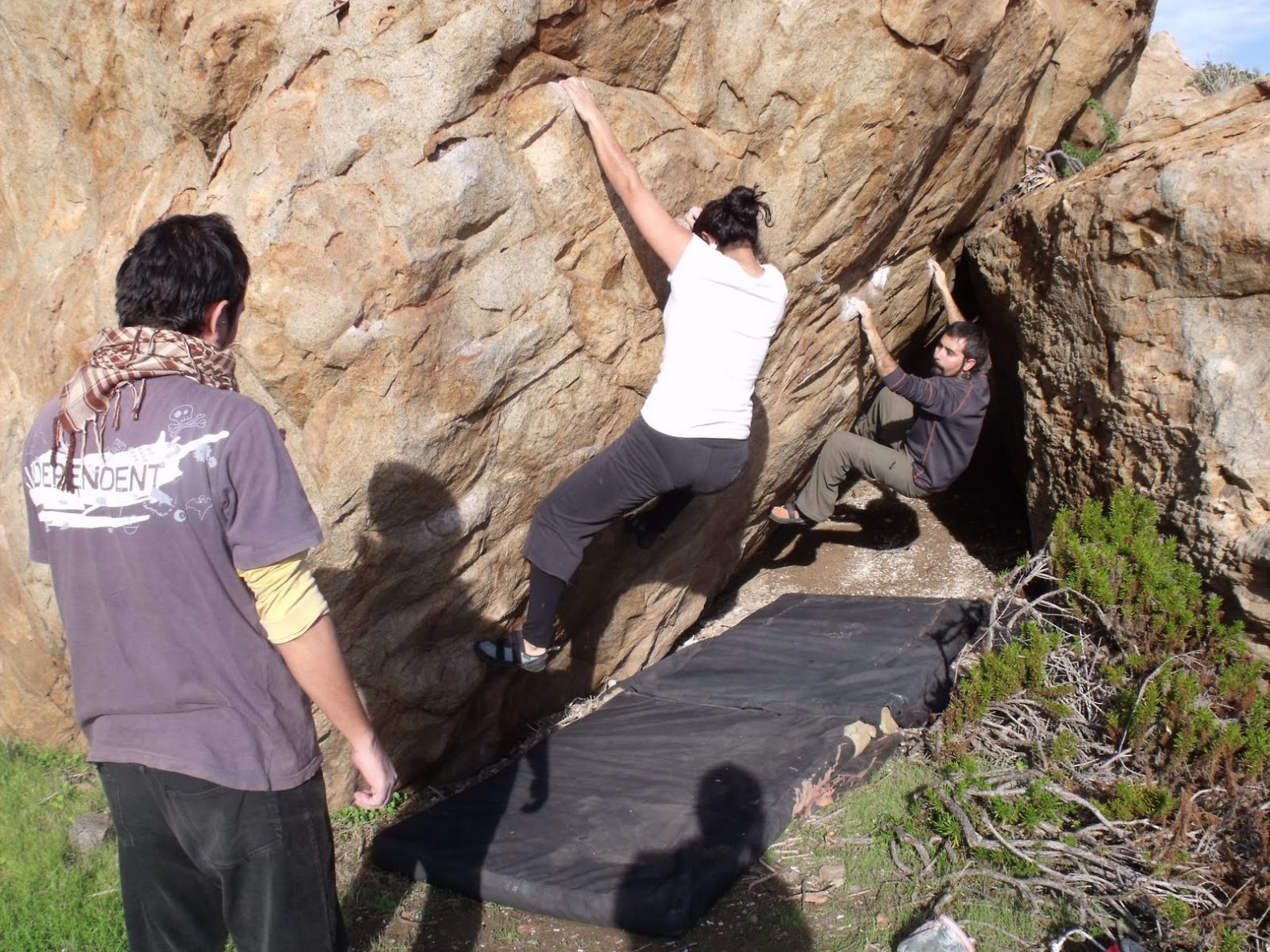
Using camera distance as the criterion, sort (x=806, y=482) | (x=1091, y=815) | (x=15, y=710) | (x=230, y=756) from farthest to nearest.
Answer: (x=806, y=482)
(x=15, y=710)
(x=1091, y=815)
(x=230, y=756)

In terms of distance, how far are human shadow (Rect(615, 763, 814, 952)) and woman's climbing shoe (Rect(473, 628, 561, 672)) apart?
82 centimetres

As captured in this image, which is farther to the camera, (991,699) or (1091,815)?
(991,699)

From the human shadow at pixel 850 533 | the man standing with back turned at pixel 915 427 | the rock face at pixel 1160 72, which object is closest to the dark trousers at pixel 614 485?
the man standing with back turned at pixel 915 427

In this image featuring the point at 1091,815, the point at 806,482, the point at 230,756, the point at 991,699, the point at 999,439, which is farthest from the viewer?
the point at 999,439

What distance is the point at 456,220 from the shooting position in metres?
3.80

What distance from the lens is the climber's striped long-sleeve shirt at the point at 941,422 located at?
5379 mm

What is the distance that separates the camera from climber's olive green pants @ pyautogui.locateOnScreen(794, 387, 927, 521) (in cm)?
577

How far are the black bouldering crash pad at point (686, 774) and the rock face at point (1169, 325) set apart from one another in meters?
1.17

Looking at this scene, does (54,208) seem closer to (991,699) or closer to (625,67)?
(625,67)

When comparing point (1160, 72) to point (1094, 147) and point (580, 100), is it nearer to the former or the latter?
point (1094, 147)

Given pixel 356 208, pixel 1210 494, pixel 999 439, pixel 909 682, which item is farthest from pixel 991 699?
pixel 999 439

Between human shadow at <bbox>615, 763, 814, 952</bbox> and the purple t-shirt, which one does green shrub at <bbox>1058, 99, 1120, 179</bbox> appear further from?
the purple t-shirt

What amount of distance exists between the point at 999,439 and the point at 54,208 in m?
6.00

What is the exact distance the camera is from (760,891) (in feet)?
11.7
